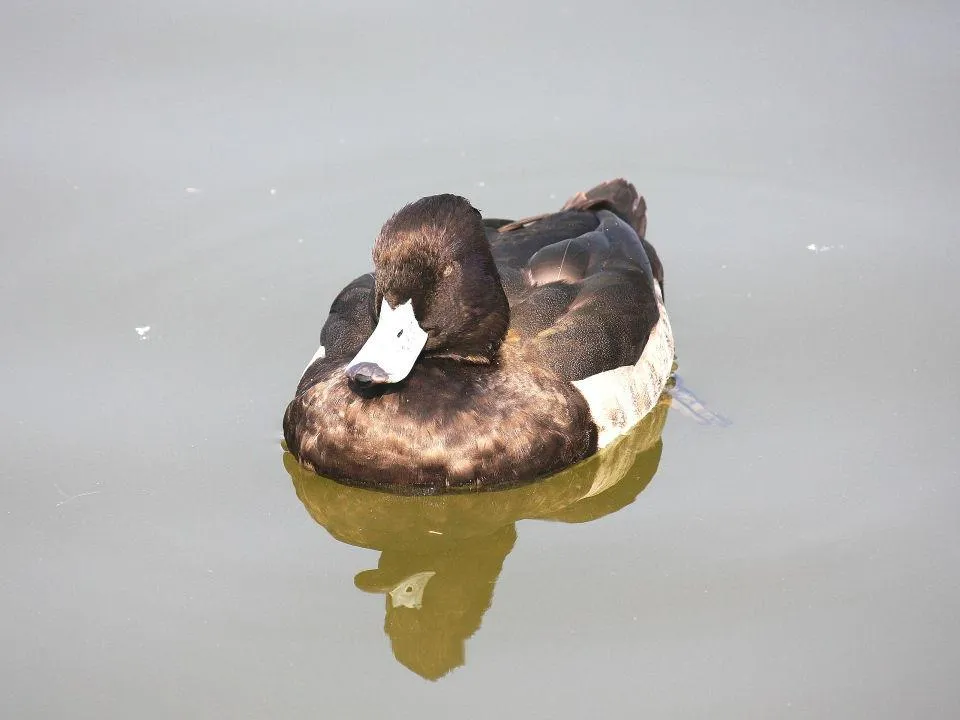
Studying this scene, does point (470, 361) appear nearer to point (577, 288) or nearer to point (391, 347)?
point (391, 347)

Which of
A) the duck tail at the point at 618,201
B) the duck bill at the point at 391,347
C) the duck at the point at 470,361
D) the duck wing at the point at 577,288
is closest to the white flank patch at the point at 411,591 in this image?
the duck at the point at 470,361

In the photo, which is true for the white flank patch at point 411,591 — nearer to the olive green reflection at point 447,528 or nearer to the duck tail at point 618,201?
the olive green reflection at point 447,528

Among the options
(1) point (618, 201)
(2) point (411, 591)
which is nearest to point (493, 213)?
(1) point (618, 201)

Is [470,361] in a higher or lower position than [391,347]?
lower

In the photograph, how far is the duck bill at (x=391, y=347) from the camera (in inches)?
267

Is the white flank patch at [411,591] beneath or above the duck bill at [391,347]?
beneath

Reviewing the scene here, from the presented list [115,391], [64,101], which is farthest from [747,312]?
[64,101]

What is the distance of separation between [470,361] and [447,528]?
0.79 meters

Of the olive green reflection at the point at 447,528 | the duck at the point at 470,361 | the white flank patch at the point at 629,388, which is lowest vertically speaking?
the olive green reflection at the point at 447,528

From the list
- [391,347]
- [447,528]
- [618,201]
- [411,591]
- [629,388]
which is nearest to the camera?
[411,591]

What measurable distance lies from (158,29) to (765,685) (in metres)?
6.67

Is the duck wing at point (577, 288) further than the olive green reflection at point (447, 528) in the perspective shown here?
Yes

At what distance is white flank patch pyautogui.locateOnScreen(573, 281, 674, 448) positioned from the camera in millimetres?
7566

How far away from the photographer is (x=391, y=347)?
685 cm
